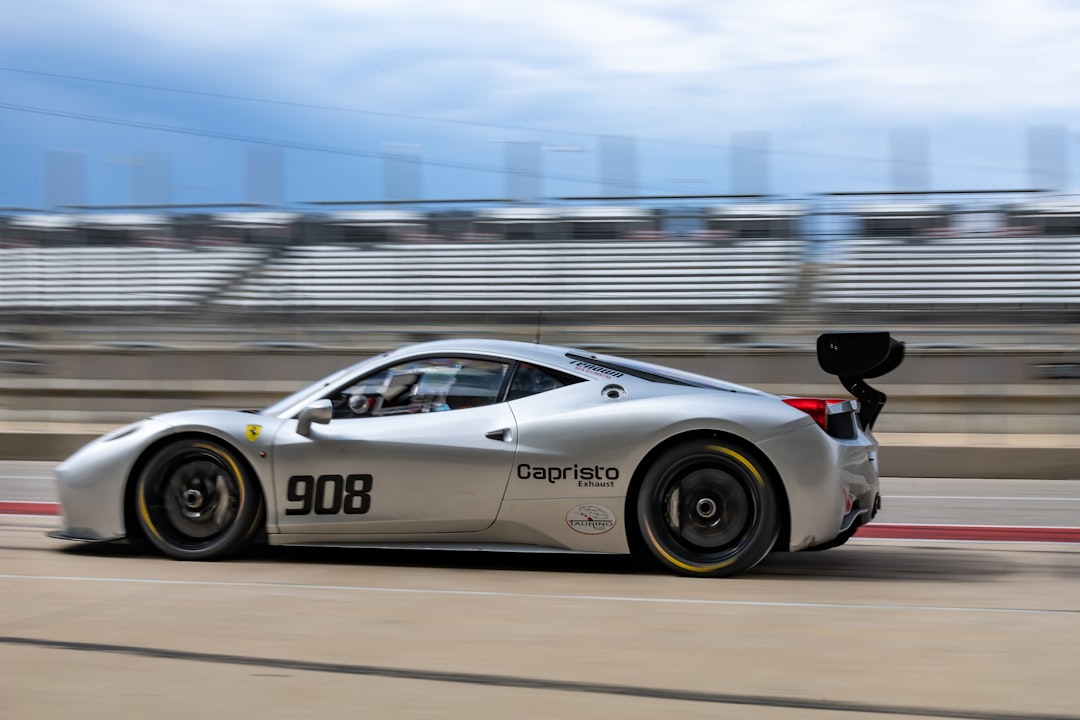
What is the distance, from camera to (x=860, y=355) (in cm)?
555

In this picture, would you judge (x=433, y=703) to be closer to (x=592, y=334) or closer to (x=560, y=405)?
(x=560, y=405)

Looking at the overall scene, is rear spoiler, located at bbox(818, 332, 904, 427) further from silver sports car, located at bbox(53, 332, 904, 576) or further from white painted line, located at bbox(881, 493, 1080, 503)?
white painted line, located at bbox(881, 493, 1080, 503)

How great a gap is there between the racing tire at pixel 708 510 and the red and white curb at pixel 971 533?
180cm

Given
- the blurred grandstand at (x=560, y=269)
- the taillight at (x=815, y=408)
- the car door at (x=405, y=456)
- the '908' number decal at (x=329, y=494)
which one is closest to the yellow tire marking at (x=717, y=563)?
the taillight at (x=815, y=408)

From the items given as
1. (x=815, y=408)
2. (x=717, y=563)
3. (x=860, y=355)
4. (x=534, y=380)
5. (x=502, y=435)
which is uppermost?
(x=860, y=355)

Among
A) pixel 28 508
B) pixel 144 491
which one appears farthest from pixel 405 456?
pixel 28 508

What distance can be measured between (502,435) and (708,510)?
97 centimetres

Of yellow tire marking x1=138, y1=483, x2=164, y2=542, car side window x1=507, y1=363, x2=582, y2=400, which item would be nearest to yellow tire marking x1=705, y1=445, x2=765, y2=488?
car side window x1=507, y1=363, x2=582, y2=400

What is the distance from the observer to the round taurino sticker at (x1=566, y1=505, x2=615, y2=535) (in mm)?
5117

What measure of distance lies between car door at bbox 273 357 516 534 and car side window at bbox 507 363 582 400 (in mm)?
71

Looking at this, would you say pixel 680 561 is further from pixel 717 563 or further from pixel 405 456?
pixel 405 456

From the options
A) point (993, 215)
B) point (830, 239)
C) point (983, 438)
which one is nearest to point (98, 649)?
point (983, 438)

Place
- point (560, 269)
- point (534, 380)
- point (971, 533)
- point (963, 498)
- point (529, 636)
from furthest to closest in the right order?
1. point (560, 269)
2. point (963, 498)
3. point (971, 533)
4. point (534, 380)
5. point (529, 636)

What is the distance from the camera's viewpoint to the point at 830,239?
15.2 m
